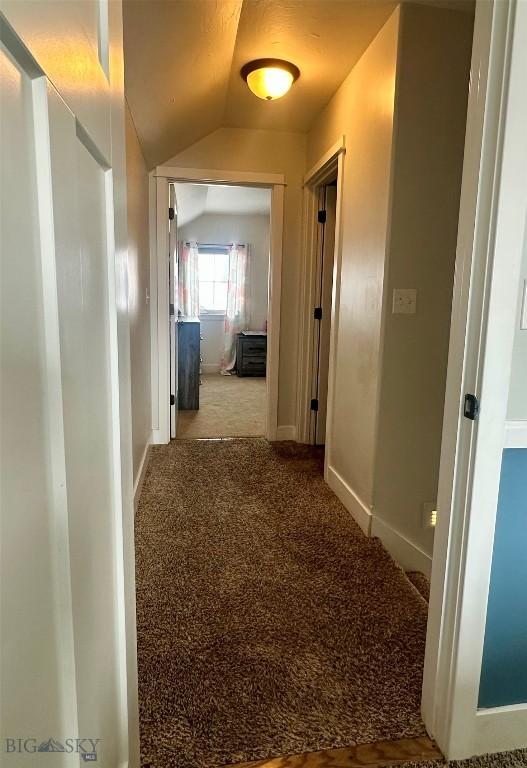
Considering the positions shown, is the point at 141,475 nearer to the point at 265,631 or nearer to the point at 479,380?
the point at 265,631

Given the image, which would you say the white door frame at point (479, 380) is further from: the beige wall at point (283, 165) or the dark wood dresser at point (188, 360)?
the dark wood dresser at point (188, 360)

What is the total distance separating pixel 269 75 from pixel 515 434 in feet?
7.41

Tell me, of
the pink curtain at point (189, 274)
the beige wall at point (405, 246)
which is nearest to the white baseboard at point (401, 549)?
the beige wall at point (405, 246)

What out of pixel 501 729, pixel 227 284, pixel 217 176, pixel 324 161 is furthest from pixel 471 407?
pixel 227 284

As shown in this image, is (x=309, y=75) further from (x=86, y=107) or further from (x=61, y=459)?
(x=61, y=459)

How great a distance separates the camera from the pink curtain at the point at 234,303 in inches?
286

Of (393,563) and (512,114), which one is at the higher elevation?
(512,114)

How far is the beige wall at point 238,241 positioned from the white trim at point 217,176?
3468mm

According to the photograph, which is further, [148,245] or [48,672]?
[148,245]

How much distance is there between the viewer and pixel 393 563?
6.81ft

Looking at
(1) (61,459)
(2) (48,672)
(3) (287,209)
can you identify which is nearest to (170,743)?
(2) (48,672)

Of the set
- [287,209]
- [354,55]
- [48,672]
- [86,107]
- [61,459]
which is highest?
[354,55]

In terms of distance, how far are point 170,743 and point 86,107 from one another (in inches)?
55.8

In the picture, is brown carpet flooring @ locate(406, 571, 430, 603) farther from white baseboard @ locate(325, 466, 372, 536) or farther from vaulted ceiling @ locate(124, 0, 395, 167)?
vaulted ceiling @ locate(124, 0, 395, 167)
